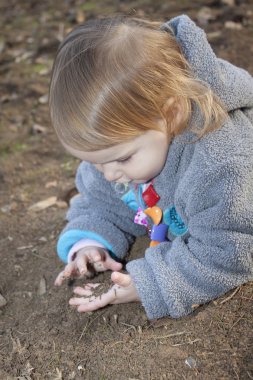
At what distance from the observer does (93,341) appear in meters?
1.87

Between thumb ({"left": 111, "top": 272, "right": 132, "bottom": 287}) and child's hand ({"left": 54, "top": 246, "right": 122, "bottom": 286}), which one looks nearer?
thumb ({"left": 111, "top": 272, "right": 132, "bottom": 287})

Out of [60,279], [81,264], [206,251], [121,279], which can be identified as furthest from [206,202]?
[60,279]

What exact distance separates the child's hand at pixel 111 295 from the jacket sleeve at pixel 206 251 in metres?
0.04

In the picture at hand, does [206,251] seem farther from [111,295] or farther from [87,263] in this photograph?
[87,263]

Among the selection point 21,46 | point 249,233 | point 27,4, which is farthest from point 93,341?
point 27,4

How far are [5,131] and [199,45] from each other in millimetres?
2156

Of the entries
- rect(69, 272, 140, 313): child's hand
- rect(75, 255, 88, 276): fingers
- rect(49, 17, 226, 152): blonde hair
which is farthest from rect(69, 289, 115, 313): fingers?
rect(49, 17, 226, 152): blonde hair

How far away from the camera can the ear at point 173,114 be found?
5.35ft

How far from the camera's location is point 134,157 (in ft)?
5.54

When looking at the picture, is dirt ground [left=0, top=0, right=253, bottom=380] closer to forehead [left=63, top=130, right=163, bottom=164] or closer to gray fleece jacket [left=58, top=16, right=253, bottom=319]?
gray fleece jacket [left=58, top=16, right=253, bottom=319]

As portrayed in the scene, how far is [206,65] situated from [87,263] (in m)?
0.92

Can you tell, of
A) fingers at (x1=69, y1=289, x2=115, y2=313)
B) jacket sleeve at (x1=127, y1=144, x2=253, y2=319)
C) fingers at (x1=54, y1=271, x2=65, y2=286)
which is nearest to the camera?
jacket sleeve at (x1=127, y1=144, x2=253, y2=319)

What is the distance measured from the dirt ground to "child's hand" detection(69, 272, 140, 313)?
0.19 ft

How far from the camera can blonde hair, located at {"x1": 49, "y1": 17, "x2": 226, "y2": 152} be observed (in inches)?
60.6
